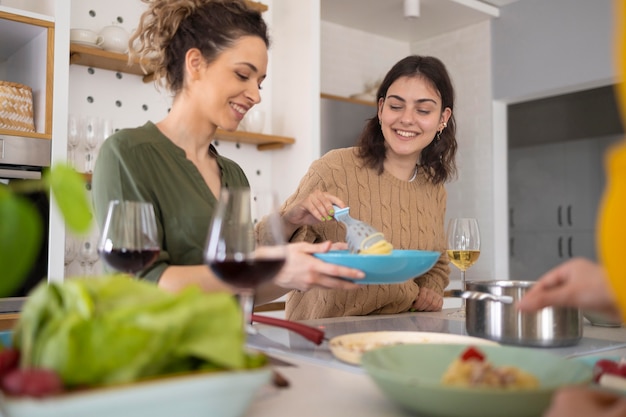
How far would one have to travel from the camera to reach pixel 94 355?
625 millimetres

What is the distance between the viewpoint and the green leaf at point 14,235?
0.53 metres

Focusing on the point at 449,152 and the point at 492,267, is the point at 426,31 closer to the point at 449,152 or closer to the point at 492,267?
the point at 492,267

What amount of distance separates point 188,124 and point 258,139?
197 centimetres

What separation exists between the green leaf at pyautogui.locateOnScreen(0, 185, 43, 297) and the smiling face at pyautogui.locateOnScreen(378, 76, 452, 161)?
195 cm

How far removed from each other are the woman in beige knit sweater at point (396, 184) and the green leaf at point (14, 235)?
5.09ft

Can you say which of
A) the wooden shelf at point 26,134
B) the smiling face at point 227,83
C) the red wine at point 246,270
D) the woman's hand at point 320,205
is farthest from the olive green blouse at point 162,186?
the wooden shelf at point 26,134

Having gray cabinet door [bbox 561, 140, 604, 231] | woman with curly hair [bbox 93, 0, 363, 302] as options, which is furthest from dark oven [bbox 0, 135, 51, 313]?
gray cabinet door [bbox 561, 140, 604, 231]

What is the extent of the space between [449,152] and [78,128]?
165 cm

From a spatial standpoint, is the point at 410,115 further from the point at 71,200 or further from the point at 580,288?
the point at 71,200

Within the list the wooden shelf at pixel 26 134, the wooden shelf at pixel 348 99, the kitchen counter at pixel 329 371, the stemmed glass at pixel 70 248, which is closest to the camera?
the kitchen counter at pixel 329 371

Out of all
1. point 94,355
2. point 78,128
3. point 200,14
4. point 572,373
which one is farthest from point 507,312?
point 78,128

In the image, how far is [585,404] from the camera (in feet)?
1.97

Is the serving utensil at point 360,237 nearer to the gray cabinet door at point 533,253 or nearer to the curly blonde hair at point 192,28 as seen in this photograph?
the curly blonde hair at point 192,28

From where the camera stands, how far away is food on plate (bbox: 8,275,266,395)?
24.4 inches
